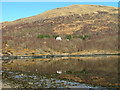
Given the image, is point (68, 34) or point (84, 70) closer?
point (84, 70)

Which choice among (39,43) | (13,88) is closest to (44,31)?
(39,43)

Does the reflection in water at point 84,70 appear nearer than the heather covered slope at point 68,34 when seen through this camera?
Yes

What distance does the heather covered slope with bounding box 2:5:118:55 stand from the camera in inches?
3782

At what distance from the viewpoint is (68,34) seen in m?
141

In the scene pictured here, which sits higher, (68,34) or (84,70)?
(84,70)

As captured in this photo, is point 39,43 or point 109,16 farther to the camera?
point 109,16

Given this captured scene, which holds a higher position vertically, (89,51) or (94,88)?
(94,88)

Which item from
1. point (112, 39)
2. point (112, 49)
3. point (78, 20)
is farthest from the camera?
point (78, 20)

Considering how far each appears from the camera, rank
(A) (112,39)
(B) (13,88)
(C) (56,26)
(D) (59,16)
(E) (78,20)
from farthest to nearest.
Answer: (D) (59,16), (E) (78,20), (C) (56,26), (A) (112,39), (B) (13,88)

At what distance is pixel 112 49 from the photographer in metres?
93.8

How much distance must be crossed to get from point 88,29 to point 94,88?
428 feet

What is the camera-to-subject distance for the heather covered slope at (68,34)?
96062 mm

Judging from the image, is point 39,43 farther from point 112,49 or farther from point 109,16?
point 109,16

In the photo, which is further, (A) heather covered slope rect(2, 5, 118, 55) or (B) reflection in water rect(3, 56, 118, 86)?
(A) heather covered slope rect(2, 5, 118, 55)
